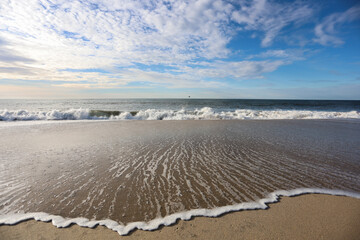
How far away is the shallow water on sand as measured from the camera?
11.2ft

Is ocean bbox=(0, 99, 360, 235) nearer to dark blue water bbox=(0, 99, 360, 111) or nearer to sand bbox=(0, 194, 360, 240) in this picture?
sand bbox=(0, 194, 360, 240)

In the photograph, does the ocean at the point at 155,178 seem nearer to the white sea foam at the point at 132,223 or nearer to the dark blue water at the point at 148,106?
the white sea foam at the point at 132,223

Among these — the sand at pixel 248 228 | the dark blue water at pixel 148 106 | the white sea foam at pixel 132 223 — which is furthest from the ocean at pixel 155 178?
the dark blue water at pixel 148 106

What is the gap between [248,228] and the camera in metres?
2.78

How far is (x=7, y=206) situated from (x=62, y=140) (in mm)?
5831

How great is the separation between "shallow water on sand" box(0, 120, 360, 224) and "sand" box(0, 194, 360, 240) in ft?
1.19

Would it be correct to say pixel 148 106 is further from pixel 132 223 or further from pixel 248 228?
pixel 248 228

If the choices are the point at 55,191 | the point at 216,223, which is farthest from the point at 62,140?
the point at 216,223

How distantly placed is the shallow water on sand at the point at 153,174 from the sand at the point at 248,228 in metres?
0.36

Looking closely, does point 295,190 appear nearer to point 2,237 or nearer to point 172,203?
point 172,203

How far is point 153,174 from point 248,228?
2.79 metres

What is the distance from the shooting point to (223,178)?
4.55 meters

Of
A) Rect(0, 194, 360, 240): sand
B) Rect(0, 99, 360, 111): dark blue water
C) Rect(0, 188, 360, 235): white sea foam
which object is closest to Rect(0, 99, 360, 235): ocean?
Rect(0, 188, 360, 235): white sea foam

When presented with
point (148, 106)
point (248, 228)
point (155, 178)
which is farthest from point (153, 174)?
point (148, 106)
